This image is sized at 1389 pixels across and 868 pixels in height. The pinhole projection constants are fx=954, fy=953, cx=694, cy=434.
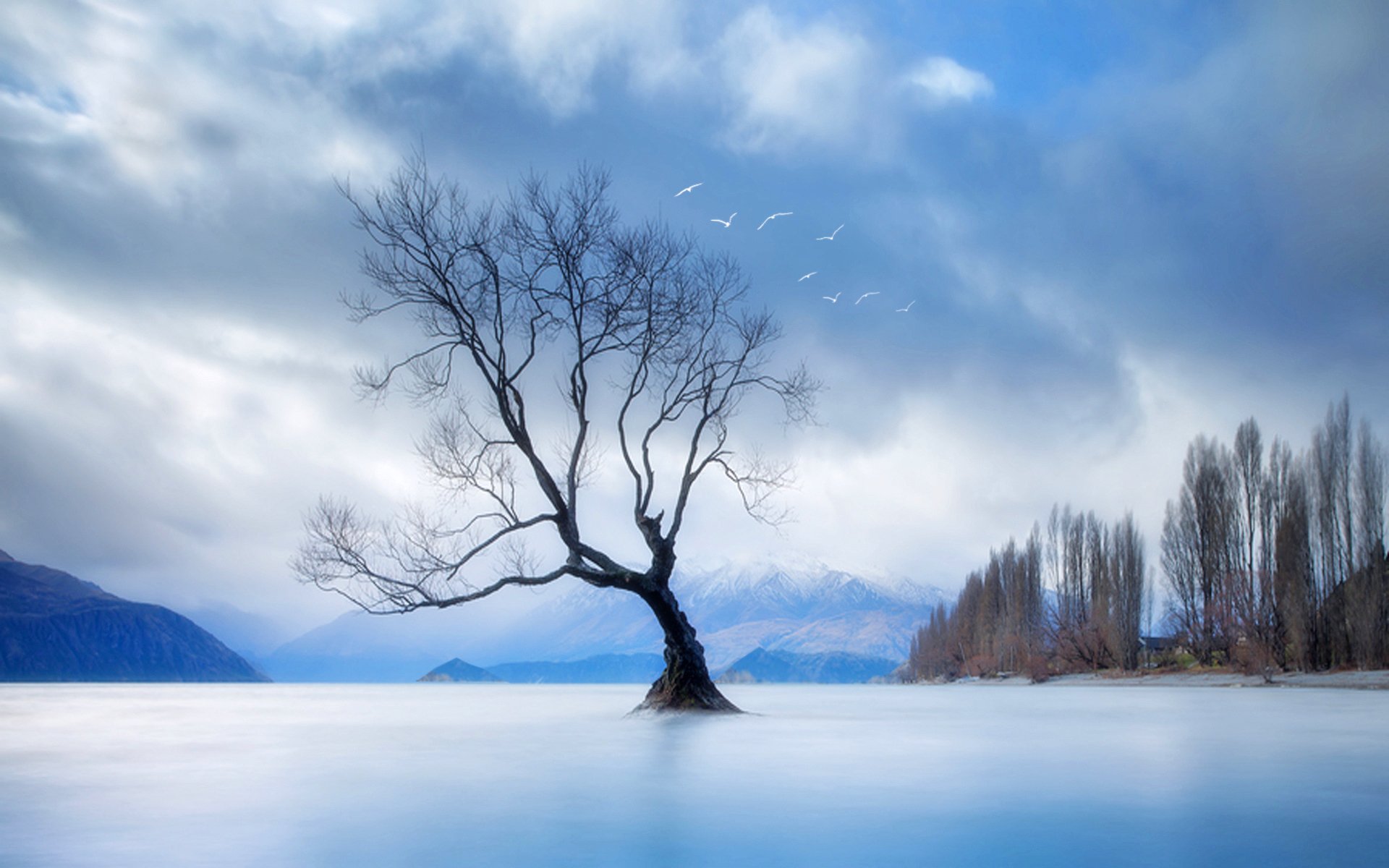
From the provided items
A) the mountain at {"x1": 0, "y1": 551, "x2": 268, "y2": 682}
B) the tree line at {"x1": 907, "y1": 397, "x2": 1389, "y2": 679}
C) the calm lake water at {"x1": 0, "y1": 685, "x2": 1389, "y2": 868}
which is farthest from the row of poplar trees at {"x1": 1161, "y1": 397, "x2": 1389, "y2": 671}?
the mountain at {"x1": 0, "y1": 551, "x2": 268, "y2": 682}

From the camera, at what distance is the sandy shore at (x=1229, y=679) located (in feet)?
113

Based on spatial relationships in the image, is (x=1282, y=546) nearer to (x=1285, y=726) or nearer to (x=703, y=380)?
(x=1285, y=726)

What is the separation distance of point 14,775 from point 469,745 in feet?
15.5

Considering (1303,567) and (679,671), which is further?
(1303,567)

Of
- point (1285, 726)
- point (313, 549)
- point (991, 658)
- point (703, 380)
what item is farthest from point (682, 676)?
point (991, 658)

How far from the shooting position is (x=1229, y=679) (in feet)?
140

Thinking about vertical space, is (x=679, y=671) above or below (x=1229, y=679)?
above

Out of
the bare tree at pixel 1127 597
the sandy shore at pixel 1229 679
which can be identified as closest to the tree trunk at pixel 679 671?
the sandy shore at pixel 1229 679

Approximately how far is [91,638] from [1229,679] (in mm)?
125406

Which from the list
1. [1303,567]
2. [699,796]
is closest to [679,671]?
[699,796]

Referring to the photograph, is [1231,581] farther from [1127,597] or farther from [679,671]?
[679,671]

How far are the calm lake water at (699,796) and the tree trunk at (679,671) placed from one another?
2069 mm

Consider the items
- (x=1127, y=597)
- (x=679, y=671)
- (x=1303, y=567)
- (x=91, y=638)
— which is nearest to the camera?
(x=679, y=671)

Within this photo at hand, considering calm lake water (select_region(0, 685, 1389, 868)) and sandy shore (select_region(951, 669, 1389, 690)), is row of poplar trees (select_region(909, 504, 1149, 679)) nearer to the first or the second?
sandy shore (select_region(951, 669, 1389, 690))
